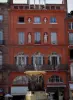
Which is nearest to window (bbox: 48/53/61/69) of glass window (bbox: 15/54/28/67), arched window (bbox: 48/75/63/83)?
arched window (bbox: 48/75/63/83)

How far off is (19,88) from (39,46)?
7.17 m

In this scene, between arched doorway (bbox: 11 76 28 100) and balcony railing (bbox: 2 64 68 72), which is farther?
balcony railing (bbox: 2 64 68 72)

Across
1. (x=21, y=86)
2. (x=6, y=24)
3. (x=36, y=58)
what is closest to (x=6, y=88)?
(x=21, y=86)

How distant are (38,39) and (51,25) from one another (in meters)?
3.03

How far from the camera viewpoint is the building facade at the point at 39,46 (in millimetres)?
49406

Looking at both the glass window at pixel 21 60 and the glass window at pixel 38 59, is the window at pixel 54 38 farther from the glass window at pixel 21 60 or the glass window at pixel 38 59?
the glass window at pixel 21 60

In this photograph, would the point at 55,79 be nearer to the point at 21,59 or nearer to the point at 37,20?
the point at 21,59

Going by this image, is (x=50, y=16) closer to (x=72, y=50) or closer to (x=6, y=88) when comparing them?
(x=72, y=50)

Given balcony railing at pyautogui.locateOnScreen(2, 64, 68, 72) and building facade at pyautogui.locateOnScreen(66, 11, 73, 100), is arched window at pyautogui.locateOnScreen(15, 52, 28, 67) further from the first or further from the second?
building facade at pyautogui.locateOnScreen(66, 11, 73, 100)

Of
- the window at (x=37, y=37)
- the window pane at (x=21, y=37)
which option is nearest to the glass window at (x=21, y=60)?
the window pane at (x=21, y=37)

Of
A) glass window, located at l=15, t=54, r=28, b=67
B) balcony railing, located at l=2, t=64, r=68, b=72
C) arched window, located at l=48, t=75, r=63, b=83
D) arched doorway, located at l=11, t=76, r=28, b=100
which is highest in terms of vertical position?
glass window, located at l=15, t=54, r=28, b=67

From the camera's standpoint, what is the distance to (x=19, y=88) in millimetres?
48906

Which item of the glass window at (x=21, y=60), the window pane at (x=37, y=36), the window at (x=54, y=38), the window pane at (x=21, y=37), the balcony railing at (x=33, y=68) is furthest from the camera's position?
the window at (x=54, y=38)

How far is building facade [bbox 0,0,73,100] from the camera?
49.4 meters
